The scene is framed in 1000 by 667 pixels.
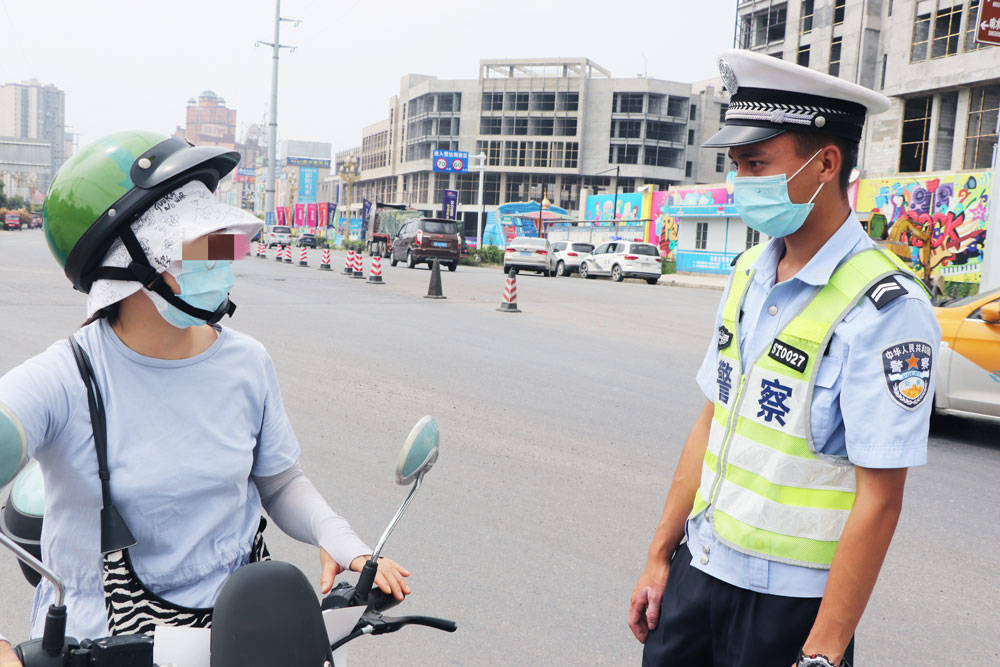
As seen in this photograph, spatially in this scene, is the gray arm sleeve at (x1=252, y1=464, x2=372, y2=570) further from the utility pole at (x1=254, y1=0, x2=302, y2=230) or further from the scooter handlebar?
the utility pole at (x1=254, y1=0, x2=302, y2=230)

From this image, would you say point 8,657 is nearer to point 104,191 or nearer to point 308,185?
point 104,191

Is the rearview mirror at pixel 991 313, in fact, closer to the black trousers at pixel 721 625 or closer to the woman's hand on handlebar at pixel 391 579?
the black trousers at pixel 721 625

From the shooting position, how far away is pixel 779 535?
1724mm

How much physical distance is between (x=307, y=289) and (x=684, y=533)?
17572 mm

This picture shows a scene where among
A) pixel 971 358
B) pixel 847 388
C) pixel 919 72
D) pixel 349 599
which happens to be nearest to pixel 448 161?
pixel 919 72

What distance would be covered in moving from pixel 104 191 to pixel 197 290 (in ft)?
0.84

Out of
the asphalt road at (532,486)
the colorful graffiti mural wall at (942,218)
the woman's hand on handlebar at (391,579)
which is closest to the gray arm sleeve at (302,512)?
the woman's hand on handlebar at (391,579)

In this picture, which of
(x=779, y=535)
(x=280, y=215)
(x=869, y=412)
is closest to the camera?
(x=869, y=412)

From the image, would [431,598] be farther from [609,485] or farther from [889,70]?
[889,70]

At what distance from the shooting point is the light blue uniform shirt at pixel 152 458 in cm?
162

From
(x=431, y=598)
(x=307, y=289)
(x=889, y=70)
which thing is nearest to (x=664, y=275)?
(x=889, y=70)

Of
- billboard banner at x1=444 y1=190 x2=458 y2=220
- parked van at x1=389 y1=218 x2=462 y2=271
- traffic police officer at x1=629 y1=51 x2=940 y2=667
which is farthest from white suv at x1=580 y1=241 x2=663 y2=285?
traffic police officer at x1=629 y1=51 x2=940 y2=667

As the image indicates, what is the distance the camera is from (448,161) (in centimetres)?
5381

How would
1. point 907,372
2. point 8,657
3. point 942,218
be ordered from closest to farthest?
point 8,657, point 907,372, point 942,218
